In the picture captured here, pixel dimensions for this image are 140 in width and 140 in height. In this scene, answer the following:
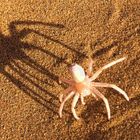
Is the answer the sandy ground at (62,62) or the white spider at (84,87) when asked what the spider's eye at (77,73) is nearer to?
the white spider at (84,87)

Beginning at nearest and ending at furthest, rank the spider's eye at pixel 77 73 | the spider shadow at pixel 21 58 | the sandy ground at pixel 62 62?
→ the spider's eye at pixel 77 73 < the sandy ground at pixel 62 62 < the spider shadow at pixel 21 58

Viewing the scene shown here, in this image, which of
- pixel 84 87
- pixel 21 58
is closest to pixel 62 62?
pixel 21 58

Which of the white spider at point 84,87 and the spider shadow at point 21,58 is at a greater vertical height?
the spider shadow at point 21,58

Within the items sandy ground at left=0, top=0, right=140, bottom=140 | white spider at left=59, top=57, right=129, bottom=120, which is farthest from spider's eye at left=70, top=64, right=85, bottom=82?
sandy ground at left=0, top=0, right=140, bottom=140

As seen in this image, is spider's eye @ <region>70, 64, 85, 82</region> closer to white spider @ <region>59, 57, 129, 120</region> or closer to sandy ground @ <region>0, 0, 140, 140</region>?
white spider @ <region>59, 57, 129, 120</region>

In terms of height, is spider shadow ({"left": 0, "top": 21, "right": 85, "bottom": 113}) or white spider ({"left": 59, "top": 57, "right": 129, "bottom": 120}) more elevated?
spider shadow ({"left": 0, "top": 21, "right": 85, "bottom": 113})

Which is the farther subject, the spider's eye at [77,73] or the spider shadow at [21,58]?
the spider shadow at [21,58]

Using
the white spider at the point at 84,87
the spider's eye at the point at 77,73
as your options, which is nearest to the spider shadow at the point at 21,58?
the white spider at the point at 84,87

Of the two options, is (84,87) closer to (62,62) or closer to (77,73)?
(77,73)

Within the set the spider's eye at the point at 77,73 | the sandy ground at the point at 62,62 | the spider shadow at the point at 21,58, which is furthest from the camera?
the spider shadow at the point at 21,58
